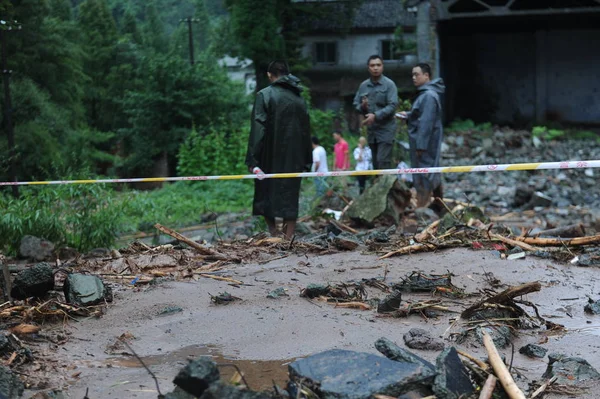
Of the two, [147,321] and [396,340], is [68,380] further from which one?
[396,340]

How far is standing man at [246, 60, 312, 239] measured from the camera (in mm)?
8961

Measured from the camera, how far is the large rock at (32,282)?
17.6 feet

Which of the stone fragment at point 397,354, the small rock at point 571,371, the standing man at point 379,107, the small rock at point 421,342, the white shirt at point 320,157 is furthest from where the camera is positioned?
the white shirt at point 320,157

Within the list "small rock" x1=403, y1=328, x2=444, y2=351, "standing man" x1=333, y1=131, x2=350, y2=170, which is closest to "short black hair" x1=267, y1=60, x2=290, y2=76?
"small rock" x1=403, y1=328, x2=444, y2=351

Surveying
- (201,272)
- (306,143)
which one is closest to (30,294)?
(201,272)

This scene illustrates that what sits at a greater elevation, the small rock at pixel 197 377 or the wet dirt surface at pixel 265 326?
the small rock at pixel 197 377

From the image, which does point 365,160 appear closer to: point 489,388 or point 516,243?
point 516,243

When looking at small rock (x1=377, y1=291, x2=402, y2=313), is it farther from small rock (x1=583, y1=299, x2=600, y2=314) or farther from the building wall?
the building wall

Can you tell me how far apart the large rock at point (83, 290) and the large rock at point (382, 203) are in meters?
4.96

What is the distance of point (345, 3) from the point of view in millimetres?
45062

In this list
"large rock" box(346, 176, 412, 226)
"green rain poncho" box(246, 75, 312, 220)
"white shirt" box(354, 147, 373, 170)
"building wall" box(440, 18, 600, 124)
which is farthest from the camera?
"building wall" box(440, 18, 600, 124)

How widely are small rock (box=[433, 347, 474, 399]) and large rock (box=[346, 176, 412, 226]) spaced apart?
6.14m

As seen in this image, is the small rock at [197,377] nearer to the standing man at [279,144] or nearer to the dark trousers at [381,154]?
the standing man at [279,144]

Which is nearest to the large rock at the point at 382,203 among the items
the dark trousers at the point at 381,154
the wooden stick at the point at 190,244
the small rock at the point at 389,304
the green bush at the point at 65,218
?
the dark trousers at the point at 381,154
